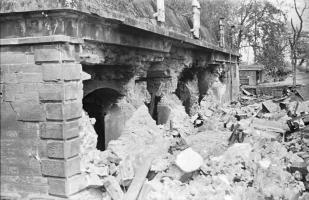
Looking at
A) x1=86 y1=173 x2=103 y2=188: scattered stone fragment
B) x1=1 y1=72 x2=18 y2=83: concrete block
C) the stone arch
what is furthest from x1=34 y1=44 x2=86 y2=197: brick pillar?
the stone arch

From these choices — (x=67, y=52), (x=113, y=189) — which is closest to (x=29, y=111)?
(x=67, y=52)

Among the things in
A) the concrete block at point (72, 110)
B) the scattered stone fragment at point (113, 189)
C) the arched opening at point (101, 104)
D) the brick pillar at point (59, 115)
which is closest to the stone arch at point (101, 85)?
the arched opening at point (101, 104)

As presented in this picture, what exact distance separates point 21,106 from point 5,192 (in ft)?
4.34

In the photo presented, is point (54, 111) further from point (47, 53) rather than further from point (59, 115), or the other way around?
point (47, 53)

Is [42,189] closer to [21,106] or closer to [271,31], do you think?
[21,106]

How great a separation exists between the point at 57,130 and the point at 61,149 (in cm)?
27

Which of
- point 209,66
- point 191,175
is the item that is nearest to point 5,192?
point 191,175

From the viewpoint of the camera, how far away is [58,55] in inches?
198

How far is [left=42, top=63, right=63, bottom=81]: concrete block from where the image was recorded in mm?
5039

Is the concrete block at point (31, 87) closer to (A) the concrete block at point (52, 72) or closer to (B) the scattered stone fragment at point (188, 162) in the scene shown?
(A) the concrete block at point (52, 72)

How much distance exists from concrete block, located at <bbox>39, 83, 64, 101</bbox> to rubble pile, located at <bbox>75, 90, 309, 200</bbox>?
77 centimetres

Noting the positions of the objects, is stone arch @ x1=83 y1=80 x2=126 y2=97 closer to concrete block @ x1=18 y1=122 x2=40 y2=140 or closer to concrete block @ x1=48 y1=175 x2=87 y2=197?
concrete block @ x1=18 y1=122 x2=40 y2=140

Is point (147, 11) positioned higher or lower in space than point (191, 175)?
higher

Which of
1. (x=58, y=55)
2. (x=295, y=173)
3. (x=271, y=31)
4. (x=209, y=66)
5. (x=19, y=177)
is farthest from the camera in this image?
(x=271, y=31)
